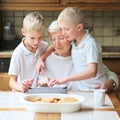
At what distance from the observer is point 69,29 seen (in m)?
2.44

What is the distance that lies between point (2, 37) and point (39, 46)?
1.55m

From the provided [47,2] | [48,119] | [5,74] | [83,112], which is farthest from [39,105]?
[47,2]

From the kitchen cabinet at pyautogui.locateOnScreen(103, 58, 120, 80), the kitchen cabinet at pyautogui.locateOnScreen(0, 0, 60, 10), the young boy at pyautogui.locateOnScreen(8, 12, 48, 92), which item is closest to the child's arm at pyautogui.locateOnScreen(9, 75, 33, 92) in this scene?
the young boy at pyautogui.locateOnScreen(8, 12, 48, 92)

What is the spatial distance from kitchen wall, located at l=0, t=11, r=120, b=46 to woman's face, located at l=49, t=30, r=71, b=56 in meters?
1.56

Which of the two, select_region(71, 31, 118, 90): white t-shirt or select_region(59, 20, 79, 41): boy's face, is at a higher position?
select_region(59, 20, 79, 41): boy's face

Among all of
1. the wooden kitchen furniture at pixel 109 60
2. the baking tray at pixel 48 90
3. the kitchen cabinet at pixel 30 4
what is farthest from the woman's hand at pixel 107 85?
the kitchen cabinet at pixel 30 4

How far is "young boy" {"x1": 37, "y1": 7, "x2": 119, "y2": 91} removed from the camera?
2375 mm

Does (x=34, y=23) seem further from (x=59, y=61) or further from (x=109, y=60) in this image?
(x=109, y=60)

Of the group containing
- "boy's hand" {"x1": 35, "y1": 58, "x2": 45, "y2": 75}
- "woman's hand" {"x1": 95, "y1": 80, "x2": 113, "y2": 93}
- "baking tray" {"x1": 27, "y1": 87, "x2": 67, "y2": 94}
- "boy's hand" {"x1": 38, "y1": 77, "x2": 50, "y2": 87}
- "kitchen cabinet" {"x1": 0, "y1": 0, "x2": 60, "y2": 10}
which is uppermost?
"kitchen cabinet" {"x1": 0, "y1": 0, "x2": 60, "y2": 10}

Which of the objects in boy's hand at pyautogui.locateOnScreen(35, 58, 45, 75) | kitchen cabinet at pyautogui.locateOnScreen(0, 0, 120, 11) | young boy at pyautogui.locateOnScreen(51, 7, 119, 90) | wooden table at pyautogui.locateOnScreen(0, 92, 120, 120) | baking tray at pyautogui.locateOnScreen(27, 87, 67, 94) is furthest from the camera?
kitchen cabinet at pyautogui.locateOnScreen(0, 0, 120, 11)

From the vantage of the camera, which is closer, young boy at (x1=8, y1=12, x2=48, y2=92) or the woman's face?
young boy at (x1=8, y1=12, x2=48, y2=92)

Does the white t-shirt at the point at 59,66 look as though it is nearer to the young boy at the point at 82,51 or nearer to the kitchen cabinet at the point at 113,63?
the young boy at the point at 82,51

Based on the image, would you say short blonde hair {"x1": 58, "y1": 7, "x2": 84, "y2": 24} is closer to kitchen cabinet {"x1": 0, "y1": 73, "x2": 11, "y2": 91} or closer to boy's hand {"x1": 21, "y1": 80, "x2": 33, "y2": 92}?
boy's hand {"x1": 21, "y1": 80, "x2": 33, "y2": 92}

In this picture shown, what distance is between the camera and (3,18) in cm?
418
